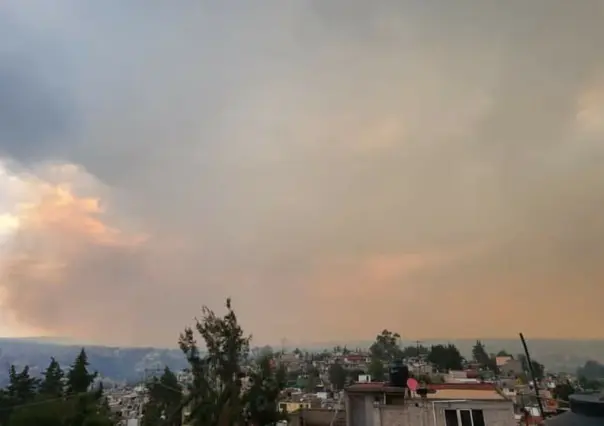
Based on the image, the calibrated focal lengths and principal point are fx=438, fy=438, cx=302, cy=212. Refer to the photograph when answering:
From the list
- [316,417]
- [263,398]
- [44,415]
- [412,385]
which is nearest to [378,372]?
[316,417]

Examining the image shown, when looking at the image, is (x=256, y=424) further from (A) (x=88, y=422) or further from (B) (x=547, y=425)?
(B) (x=547, y=425)

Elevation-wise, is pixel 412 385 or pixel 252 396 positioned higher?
pixel 412 385

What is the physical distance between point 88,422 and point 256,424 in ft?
16.4

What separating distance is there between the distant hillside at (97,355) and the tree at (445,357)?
2054 centimetres

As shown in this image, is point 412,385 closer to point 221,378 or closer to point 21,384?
point 221,378

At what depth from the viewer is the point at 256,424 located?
46.4ft

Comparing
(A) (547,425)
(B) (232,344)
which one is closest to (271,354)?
(B) (232,344)

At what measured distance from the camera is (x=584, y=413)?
2766mm

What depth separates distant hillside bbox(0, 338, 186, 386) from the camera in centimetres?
3650

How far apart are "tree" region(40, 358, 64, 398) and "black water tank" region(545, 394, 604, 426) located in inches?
998

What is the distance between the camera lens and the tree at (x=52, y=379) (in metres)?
23.4

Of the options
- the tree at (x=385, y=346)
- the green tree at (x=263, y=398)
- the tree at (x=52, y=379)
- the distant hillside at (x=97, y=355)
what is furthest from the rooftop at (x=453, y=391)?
the tree at (x=385, y=346)

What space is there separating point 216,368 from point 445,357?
68.3 feet

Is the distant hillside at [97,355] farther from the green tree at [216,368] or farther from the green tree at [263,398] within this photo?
the green tree at [263,398]
